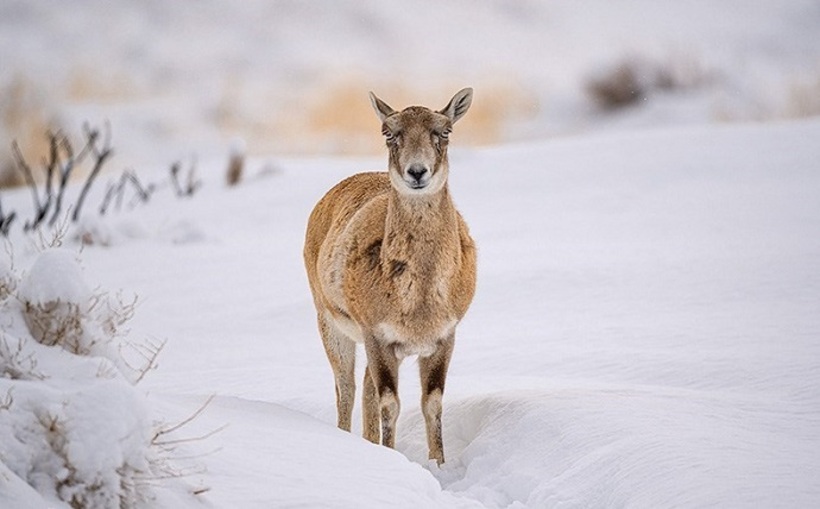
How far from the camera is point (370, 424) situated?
261 inches

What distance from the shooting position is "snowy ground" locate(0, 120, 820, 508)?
14.6 feet

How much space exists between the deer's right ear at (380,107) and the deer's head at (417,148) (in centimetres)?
14

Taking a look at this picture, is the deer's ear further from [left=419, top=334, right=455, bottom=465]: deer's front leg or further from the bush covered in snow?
the bush covered in snow

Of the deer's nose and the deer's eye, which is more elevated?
the deer's eye

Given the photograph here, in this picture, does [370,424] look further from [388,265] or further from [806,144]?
[806,144]

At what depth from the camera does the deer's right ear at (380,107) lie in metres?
6.27

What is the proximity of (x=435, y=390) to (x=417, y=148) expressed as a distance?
4.91 feet

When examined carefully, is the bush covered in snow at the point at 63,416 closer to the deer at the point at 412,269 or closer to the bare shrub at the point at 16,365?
the bare shrub at the point at 16,365

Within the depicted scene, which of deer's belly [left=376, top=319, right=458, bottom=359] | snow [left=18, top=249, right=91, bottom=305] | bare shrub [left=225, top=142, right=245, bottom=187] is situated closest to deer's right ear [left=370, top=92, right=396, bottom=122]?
deer's belly [left=376, top=319, right=458, bottom=359]

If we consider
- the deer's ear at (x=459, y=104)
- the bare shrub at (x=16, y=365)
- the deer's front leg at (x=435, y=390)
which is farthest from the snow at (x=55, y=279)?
the deer's ear at (x=459, y=104)

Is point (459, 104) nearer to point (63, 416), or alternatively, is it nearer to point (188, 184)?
point (63, 416)

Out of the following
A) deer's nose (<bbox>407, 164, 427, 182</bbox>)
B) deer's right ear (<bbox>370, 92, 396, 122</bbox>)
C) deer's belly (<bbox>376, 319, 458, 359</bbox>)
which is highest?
deer's right ear (<bbox>370, 92, 396, 122</bbox>)

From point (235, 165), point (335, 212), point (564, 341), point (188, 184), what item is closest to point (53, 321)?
point (335, 212)

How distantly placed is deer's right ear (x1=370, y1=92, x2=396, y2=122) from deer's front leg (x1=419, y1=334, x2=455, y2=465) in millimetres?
1514
